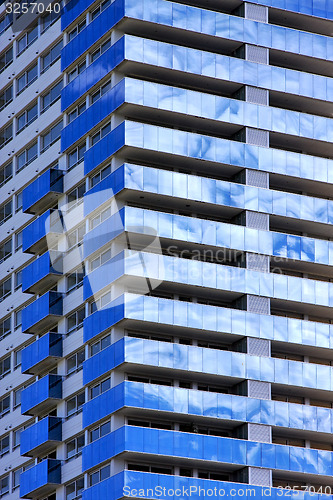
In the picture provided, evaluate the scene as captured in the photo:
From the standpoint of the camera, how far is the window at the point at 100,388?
311 feet

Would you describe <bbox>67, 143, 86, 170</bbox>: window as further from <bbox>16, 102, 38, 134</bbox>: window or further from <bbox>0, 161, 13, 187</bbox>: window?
<bbox>0, 161, 13, 187</bbox>: window

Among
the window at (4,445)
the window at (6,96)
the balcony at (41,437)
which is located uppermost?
the window at (6,96)

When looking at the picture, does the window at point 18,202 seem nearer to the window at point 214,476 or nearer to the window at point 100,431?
the window at point 100,431

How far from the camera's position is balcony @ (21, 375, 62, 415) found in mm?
101438

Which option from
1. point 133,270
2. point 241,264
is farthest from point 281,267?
point 133,270

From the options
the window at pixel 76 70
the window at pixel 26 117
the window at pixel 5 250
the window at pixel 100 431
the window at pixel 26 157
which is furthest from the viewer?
the window at pixel 5 250

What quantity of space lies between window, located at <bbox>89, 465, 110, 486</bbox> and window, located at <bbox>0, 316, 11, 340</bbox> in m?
21.8

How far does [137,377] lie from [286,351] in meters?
11.2

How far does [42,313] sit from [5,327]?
36.9 feet

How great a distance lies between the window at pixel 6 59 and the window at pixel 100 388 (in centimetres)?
3329

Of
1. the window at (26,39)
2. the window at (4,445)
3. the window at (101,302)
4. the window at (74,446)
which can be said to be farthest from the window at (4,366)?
the window at (26,39)

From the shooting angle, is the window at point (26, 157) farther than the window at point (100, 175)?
Yes

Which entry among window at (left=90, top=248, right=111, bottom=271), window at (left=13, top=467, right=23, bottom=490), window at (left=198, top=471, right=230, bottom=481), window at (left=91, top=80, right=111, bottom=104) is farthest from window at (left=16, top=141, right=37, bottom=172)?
window at (left=198, top=471, right=230, bottom=481)

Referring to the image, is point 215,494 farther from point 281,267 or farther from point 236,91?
point 236,91
